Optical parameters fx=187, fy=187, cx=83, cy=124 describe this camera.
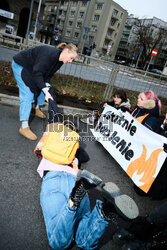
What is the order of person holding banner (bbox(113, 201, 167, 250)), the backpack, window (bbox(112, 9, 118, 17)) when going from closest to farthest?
person holding banner (bbox(113, 201, 167, 250)) < the backpack < window (bbox(112, 9, 118, 17))

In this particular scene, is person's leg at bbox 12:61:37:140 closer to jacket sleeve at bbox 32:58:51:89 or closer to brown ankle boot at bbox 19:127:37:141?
brown ankle boot at bbox 19:127:37:141

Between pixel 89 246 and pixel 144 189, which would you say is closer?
pixel 89 246

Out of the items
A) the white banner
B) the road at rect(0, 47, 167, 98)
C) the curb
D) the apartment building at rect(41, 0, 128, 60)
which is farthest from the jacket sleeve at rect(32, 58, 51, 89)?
the apartment building at rect(41, 0, 128, 60)

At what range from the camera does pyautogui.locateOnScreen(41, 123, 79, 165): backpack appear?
238 centimetres

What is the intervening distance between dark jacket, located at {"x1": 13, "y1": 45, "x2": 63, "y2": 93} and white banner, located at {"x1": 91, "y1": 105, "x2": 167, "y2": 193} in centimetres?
169

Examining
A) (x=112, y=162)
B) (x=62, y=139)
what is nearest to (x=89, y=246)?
(x=62, y=139)

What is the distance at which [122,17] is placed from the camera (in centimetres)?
6284

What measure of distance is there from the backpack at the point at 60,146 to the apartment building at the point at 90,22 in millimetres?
55805

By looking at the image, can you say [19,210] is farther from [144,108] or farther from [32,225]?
[144,108]

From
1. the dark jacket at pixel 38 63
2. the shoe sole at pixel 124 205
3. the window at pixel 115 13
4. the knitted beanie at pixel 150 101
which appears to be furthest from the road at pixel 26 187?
the window at pixel 115 13

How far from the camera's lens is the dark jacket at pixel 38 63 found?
322 cm

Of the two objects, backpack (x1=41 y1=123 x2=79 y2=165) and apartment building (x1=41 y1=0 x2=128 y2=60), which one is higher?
apartment building (x1=41 y1=0 x2=128 y2=60)

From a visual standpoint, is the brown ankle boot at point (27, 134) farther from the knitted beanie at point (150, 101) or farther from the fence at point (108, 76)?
the fence at point (108, 76)

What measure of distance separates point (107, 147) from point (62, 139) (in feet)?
5.89
